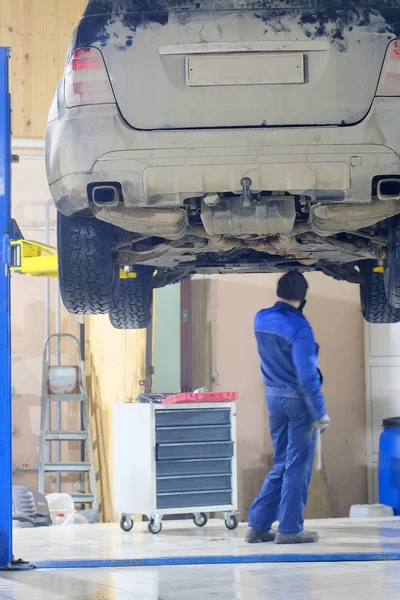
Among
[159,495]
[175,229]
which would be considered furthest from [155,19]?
[159,495]

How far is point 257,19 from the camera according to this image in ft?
11.9

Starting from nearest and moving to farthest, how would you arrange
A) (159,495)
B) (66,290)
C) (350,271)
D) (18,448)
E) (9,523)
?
1. (66,290)
2. (9,523)
3. (350,271)
4. (159,495)
5. (18,448)

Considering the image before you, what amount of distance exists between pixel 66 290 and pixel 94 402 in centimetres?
568

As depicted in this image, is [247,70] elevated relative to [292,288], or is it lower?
elevated

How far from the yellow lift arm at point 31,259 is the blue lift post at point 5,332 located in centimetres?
4

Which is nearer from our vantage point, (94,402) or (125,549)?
(125,549)

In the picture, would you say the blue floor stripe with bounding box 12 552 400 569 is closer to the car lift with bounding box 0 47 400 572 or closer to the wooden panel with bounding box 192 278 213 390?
the car lift with bounding box 0 47 400 572

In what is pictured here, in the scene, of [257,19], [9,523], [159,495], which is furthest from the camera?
[159,495]

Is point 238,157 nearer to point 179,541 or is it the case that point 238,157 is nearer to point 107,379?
point 179,541

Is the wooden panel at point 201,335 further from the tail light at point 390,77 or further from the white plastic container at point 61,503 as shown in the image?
the tail light at point 390,77

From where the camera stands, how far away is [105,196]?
12.2 feet

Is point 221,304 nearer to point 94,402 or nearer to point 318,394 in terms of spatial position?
point 94,402

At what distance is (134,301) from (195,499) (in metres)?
2.11

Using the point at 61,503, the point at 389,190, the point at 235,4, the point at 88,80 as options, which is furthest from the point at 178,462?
the point at 235,4
